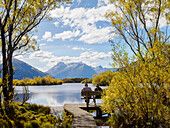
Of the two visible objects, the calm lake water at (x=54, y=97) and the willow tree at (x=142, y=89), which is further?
the calm lake water at (x=54, y=97)

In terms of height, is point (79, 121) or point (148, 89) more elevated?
point (148, 89)

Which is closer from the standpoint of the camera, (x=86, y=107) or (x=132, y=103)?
(x=132, y=103)

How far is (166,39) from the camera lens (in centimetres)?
910

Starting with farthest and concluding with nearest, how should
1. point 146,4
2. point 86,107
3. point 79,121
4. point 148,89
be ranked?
point 86,107, point 146,4, point 79,121, point 148,89

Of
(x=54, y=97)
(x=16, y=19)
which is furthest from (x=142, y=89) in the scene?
(x=54, y=97)

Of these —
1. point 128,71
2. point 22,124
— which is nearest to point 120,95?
point 128,71

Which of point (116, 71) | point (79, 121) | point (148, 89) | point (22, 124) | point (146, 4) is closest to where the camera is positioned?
point (148, 89)

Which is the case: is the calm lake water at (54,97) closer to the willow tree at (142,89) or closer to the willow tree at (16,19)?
the willow tree at (16,19)

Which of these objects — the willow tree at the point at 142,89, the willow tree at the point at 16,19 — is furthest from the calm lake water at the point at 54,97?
the willow tree at the point at 142,89

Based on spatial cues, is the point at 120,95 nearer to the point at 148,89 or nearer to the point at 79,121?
the point at 148,89

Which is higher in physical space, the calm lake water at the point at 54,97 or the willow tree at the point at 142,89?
the willow tree at the point at 142,89

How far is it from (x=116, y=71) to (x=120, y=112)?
1.75 meters

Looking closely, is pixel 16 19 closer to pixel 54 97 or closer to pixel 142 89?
pixel 142 89

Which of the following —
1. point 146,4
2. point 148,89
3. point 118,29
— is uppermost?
point 146,4
